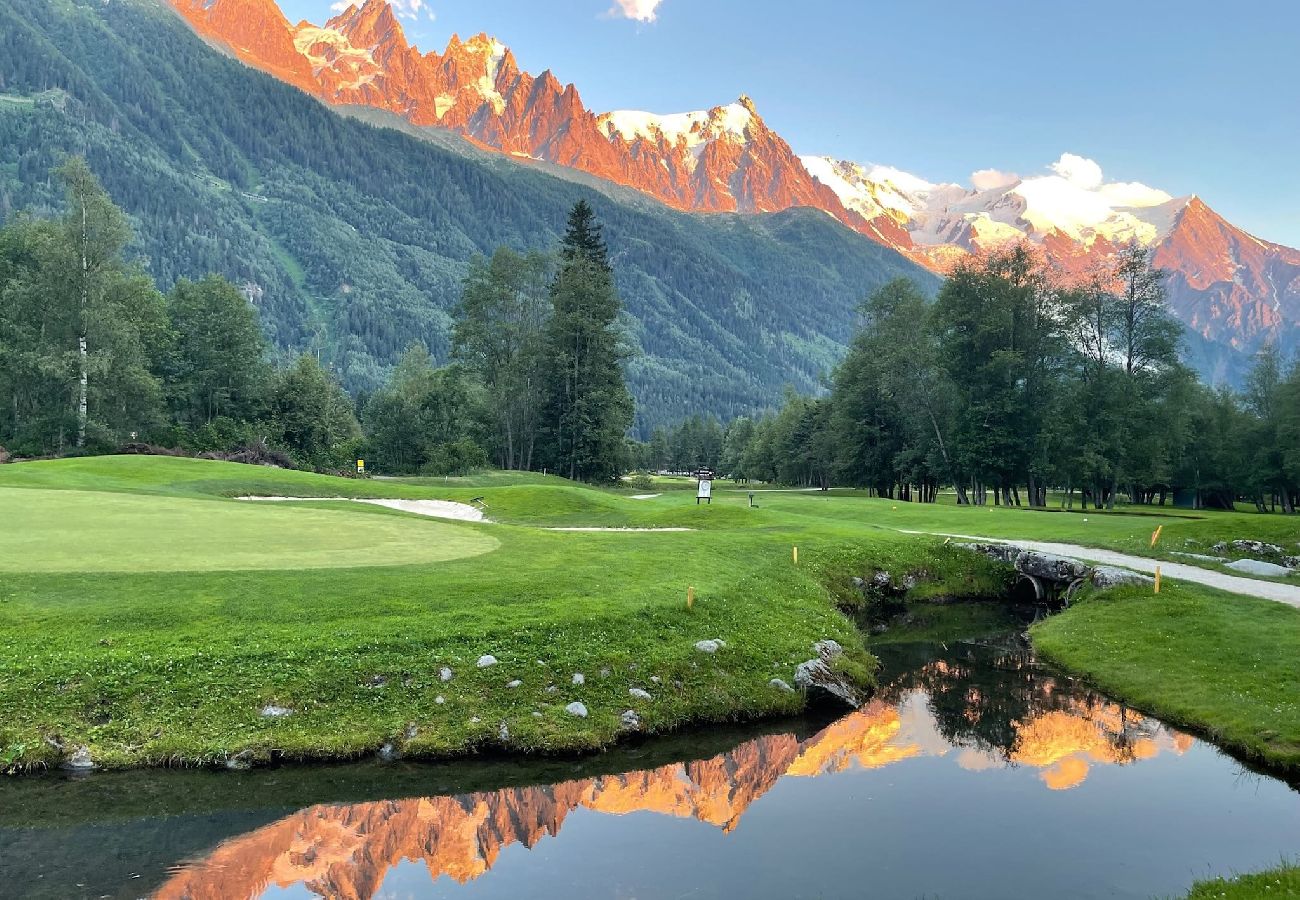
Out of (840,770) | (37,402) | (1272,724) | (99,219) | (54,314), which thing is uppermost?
(99,219)

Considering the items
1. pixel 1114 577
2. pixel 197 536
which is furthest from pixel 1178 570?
pixel 197 536

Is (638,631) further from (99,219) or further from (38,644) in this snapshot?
(99,219)

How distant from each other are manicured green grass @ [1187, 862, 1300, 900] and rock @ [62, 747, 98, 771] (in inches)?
702

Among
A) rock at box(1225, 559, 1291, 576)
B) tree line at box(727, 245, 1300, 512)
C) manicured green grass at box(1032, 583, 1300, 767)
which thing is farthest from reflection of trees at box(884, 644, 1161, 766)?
tree line at box(727, 245, 1300, 512)

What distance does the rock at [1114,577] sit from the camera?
28.2 metres

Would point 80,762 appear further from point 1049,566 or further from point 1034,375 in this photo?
point 1034,375

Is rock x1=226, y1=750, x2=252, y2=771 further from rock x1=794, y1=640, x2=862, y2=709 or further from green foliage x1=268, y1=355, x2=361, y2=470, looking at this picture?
green foliage x1=268, y1=355, x2=361, y2=470

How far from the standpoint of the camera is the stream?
11.5 meters

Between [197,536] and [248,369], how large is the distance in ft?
202

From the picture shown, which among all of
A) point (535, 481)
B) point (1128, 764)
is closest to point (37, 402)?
point (535, 481)

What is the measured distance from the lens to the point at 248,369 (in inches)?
3130

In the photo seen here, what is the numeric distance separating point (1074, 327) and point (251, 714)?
227ft

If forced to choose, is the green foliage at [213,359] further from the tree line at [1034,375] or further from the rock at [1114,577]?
the rock at [1114,577]

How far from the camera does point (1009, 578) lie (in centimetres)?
3569
